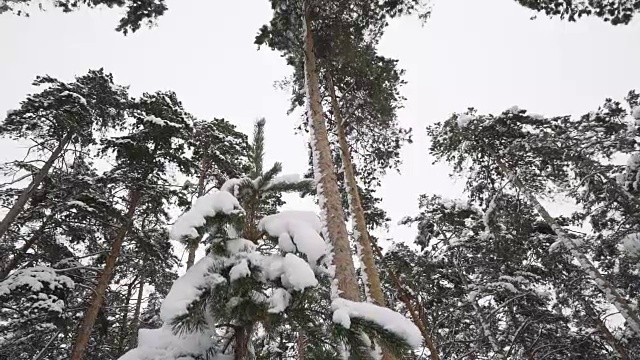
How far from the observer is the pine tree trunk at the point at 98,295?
866 centimetres

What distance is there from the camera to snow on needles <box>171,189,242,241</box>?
7.11ft

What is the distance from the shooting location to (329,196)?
5422mm

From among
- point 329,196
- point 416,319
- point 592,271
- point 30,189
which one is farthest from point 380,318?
point 30,189

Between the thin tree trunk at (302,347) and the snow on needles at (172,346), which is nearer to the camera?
the snow on needles at (172,346)

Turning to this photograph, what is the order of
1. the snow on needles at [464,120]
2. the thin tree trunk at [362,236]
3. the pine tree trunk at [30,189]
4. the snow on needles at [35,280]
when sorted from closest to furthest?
the thin tree trunk at [362,236] → the snow on needles at [35,280] → the pine tree trunk at [30,189] → the snow on needles at [464,120]

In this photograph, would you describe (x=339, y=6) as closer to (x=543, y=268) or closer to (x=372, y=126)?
(x=372, y=126)

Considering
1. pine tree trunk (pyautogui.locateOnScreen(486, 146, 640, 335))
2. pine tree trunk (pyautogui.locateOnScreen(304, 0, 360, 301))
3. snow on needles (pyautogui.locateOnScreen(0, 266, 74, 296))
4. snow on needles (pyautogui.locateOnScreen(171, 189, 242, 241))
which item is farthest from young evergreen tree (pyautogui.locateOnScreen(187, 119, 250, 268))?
snow on needles (pyautogui.locateOnScreen(171, 189, 242, 241))

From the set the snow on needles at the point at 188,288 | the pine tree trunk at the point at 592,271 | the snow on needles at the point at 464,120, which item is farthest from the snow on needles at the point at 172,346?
the snow on needles at the point at 464,120

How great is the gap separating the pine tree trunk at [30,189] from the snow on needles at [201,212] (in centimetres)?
978

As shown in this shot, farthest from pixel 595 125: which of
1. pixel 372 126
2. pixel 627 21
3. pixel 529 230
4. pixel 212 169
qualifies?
pixel 212 169

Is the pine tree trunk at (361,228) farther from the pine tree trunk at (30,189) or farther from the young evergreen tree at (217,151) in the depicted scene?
the pine tree trunk at (30,189)

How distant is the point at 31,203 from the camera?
11.9m

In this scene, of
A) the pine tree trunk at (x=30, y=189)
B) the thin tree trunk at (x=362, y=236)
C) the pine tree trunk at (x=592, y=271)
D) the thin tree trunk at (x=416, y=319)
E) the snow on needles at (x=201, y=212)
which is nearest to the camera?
the snow on needles at (x=201, y=212)

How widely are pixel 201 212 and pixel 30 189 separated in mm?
10608
